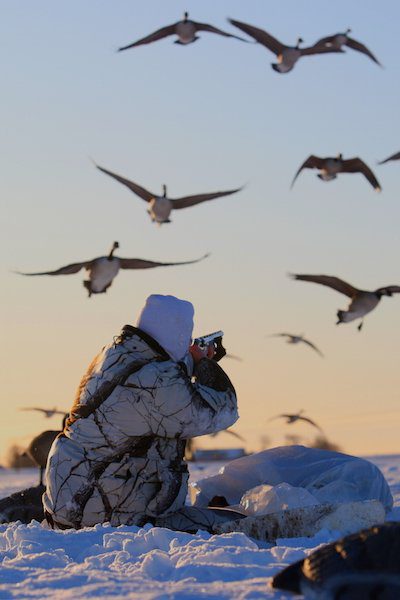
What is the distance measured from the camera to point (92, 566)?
15.1 feet

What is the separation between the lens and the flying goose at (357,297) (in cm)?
1614

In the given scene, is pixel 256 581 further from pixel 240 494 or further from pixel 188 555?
pixel 240 494

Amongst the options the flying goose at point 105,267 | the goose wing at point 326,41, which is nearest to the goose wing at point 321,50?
the goose wing at point 326,41

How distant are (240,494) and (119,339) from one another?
1.53m

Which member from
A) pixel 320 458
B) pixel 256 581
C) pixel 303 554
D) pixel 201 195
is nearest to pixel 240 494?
pixel 320 458

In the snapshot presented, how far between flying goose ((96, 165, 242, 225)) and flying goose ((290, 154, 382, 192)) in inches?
92.7

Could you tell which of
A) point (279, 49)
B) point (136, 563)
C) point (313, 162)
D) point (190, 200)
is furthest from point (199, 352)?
point (279, 49)

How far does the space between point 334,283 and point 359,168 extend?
331 cm

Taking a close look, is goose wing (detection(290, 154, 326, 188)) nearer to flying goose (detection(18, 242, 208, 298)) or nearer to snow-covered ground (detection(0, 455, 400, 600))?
flying goose (detection(18, 242, 208, 298))

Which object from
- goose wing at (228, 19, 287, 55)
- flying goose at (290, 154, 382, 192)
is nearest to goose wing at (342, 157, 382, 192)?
flying goose at (290, 154, 382, 192)

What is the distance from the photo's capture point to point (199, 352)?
6.33 metres

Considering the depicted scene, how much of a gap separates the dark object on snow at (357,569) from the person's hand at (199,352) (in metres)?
2.60

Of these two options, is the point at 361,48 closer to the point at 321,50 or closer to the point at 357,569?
the point at 321,50

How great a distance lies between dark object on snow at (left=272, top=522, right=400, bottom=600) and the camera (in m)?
3.58
